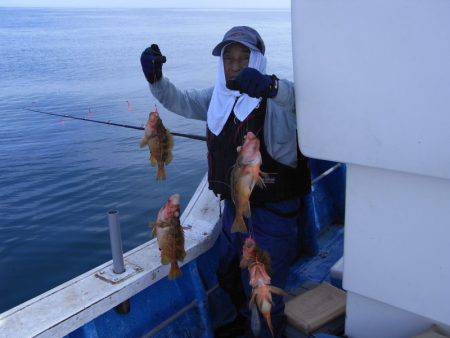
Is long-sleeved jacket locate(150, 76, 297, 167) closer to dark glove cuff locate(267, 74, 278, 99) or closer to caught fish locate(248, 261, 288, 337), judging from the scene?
dark glove cuff locate(267, 74, 278, 99)

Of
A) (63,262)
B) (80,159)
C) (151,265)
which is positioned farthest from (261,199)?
(80,159)

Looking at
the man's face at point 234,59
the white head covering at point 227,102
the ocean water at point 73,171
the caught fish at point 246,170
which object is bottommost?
the ocean water at point 73,171

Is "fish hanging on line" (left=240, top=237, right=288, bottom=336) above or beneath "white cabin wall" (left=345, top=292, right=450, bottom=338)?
above

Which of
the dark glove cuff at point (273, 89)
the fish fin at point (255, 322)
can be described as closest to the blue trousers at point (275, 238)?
the fish fin at point (255, 322)

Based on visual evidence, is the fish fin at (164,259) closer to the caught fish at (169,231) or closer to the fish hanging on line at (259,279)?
the caught fish at (169,231)

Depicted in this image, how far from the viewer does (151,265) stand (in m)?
3.21

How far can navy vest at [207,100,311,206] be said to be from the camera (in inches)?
122

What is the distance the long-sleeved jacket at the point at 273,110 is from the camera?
2576 millimetres

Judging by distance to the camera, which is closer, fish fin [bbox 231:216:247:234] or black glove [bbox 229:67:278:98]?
black glove [bbox 229:67:278:98]

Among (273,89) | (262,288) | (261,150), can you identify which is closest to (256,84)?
(273,89)

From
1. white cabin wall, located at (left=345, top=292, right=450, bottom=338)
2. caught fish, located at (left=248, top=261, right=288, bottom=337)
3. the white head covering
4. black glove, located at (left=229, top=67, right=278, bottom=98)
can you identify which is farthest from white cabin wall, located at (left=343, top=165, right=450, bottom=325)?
the white head covering

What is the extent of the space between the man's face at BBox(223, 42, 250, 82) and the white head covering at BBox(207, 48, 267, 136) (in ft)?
0.11

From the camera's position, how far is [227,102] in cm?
322

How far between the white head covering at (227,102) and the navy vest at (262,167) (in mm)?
39
